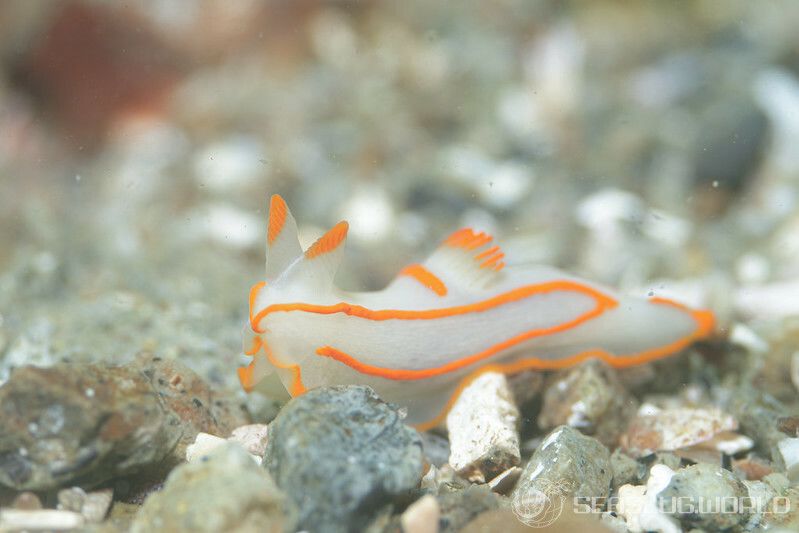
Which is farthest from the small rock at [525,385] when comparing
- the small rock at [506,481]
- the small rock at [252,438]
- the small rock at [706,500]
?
the small rock at [252,438]

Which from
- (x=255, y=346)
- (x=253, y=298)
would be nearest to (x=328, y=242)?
(x=253, y=298)

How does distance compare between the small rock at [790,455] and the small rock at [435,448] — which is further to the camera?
the small rock at [435,448]

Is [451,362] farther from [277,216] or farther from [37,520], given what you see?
[37,520]

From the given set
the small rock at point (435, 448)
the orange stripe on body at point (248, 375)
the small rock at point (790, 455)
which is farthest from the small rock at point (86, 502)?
the small rock at point (790, 455)

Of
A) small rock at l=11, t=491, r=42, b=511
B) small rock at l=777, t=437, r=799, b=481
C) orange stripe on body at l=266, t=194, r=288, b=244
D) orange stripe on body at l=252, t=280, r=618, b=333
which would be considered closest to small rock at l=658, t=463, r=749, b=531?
small rock at l=777, t=437, r=799, b=481

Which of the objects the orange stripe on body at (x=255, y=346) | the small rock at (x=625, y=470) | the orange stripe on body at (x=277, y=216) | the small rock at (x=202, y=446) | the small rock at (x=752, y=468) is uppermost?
the orange stripe on body at (x=277, y=216)

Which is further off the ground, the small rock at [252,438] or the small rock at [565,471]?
the small rock at [252,438]

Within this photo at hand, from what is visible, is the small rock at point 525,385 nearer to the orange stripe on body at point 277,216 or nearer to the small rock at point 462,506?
the small rock at point 462,506

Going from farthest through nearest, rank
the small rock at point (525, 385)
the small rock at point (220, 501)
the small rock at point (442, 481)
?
the small rock at point (525, 385), the small rock at point (442, 481), the small rock at point (220, 501)

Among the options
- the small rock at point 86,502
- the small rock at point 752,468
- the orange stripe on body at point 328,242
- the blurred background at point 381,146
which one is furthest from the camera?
the blurred background at point 381,146
